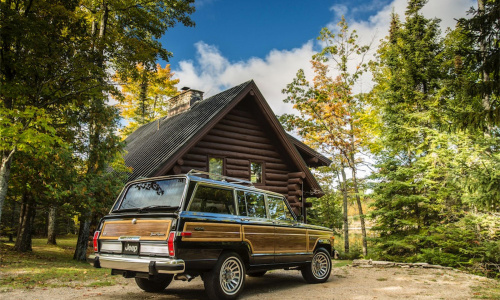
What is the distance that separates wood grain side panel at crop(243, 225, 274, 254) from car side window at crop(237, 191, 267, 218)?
1.01 ft

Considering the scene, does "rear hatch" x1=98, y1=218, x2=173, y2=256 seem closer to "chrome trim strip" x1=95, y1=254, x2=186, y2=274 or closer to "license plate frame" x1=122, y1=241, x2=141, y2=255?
"license plate frame" x1=122, y1=241, x2=141, y2=255

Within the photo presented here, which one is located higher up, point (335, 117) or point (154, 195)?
point (335, 117)

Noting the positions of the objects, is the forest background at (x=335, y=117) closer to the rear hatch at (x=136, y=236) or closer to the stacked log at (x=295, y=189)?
the stacked log at (x=295, y=189)

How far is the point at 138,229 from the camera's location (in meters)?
5.99

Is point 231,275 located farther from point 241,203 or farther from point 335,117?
point 335,117

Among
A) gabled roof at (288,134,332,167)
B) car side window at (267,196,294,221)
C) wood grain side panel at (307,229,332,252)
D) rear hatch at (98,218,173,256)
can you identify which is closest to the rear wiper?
rear hatch at (98,218,173,256)

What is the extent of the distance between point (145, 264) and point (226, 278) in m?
1.58

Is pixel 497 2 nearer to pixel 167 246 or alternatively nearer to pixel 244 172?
pixel 167 246

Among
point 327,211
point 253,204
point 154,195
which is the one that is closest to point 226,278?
point 253,204

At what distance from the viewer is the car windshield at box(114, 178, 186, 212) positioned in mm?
6250

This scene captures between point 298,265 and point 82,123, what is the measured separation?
1045cm

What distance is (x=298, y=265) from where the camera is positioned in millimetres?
8297

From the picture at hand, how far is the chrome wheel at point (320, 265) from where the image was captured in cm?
873

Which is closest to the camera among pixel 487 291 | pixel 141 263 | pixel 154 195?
pixel 141 263
